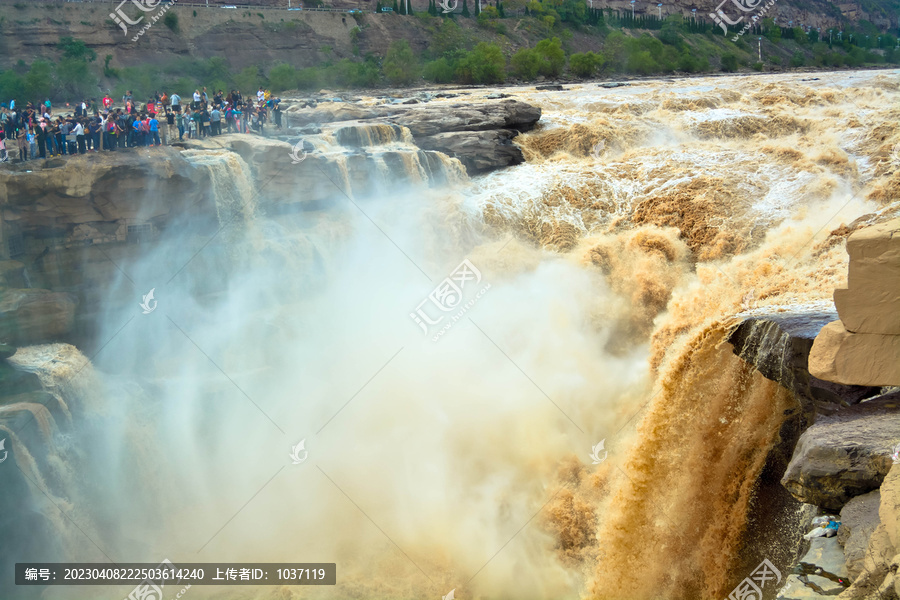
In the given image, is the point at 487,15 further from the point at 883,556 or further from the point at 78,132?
the point at 883,556

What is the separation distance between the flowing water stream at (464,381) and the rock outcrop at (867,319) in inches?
84.7

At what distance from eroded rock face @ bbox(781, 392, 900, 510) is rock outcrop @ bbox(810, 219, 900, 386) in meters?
0.52

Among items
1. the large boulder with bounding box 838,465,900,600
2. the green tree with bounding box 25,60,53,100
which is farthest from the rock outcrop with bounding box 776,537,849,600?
Answer: the green tree with bounding box 25,60,53,100

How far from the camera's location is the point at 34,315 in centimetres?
1255

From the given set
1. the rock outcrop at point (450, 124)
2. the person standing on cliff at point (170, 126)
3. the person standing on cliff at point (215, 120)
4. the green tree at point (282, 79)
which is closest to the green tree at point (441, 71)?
the green tree at point (282, 79)

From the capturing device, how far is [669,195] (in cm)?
1716

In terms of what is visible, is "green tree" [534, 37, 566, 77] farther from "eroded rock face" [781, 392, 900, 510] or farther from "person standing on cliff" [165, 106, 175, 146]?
"eroded rock face" [781, 392, 900, 510]

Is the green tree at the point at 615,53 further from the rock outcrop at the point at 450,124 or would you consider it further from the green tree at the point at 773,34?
the rock outcrop at the point at 450,124

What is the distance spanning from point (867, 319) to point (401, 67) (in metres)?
40.8

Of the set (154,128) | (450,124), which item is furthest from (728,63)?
(154,128)

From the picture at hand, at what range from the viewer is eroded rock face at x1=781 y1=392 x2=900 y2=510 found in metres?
6.02

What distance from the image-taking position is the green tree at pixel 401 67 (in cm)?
4244

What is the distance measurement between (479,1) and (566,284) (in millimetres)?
54817

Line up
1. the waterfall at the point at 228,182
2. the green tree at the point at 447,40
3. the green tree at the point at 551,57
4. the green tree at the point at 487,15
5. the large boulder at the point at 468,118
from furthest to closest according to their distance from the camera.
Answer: the green tree at the point at 487,15, the green tree at the point at 447,40, the green tree at the point at 551,57, the large boulder at the point at 468,118, the waterfall at the point at 228,182
